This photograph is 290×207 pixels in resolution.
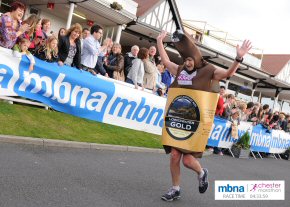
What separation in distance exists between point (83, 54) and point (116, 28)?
13.0m

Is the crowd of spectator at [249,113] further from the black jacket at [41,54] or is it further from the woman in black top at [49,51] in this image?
the black jacket at [41,54]

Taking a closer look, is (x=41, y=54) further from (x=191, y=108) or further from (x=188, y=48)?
(x=191, y=108)

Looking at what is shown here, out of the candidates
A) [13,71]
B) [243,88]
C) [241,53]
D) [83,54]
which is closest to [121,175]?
[241,53]

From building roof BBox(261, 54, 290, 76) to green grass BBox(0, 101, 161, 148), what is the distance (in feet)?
99.7

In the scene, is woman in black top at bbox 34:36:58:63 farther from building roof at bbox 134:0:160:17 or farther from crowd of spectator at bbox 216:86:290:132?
building roof at bbox 134:0:160:17

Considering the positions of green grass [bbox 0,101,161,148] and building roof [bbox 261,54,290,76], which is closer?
green grass [bbox 0,101,161,148]

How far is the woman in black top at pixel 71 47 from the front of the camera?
888cm

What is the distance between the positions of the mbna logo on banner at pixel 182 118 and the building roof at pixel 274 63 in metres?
33.8

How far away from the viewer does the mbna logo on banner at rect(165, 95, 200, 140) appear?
17.4 feet

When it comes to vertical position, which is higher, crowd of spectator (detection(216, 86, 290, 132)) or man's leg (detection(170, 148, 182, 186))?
crowd of spectator (detection(216, 86, 290, 132))

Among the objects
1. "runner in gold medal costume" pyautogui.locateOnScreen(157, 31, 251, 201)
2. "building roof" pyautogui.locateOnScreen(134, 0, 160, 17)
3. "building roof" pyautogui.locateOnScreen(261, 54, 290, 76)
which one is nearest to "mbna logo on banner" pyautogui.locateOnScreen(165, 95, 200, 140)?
"runner in gold medal costume" pyautogui.locateOnScreen(157, 31, 251, 201)

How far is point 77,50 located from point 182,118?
448cm

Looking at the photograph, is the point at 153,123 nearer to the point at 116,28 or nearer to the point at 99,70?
the point at 99,70

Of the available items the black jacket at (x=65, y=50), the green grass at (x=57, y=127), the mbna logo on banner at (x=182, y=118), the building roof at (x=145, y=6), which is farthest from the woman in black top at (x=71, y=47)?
the building roof at (x=145, y=6)
